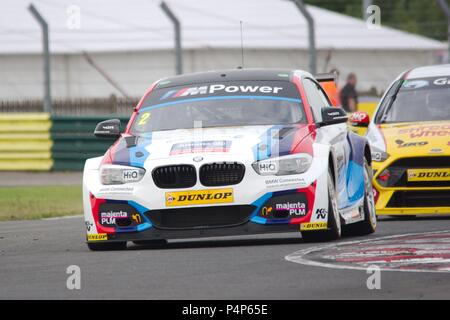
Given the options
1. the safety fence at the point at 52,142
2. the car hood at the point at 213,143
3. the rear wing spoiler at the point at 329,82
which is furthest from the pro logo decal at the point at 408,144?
the safety fence at the point at 52,142

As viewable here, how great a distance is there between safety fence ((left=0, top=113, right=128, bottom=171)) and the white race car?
14.3 m

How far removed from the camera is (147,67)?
138 feet

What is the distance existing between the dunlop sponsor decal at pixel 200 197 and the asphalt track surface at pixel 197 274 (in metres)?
0.37

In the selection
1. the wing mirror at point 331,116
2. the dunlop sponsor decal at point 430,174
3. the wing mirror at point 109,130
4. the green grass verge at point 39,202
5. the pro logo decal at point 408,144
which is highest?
the wing mirror at point 331,116

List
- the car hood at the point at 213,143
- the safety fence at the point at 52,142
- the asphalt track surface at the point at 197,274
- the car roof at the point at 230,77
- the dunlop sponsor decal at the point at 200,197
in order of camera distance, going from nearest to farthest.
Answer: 1. the asphalt track surface at the point at 197,274
2. the dunlop sponsor decal at the point at 200,197
3. the car hood at the point at 213,143
4. the car roof at the point at 230,77
5. the safety fence at the point at 52,142

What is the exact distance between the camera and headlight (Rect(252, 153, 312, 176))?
36.3ft

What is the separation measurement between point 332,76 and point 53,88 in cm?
2454

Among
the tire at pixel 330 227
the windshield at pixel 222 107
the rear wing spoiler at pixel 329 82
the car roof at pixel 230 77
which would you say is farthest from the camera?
the rear wing spoiler at pixel 329 82

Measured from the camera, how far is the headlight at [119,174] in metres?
11.2

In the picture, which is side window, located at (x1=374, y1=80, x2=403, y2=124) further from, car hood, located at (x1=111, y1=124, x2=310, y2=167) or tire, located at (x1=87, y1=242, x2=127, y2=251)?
tire, located at (x1=87, y1=242, x2=127, y2=251)

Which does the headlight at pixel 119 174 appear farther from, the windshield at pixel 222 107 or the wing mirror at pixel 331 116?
the wing mirror at pixel 331 116

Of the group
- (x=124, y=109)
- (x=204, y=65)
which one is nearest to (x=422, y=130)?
(x=124, y=109)

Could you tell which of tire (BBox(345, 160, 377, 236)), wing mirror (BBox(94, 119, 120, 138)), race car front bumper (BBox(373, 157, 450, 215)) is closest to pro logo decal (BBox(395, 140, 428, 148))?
race car front bumper (BBox(373, 157, 450, 215))
